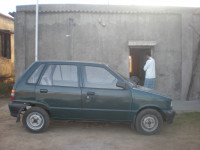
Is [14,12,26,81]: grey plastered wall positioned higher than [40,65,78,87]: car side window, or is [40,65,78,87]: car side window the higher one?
[14,12,26,81]: grey plastered wall

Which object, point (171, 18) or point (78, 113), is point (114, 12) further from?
point (78, 113)

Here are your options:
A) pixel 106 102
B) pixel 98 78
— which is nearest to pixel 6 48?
pixel 98 78

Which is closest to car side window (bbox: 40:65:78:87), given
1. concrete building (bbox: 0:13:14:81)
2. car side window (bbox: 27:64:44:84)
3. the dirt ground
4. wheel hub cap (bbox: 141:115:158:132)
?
car side window (bbox: 27:64:44:84)

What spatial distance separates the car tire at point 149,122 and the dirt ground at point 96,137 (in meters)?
0.14

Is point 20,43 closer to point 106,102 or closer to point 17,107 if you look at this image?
point 17,107

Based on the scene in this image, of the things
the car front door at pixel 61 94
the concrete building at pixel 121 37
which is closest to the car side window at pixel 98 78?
the car front door at pixel 61 94

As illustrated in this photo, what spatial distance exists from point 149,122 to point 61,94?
2.19m

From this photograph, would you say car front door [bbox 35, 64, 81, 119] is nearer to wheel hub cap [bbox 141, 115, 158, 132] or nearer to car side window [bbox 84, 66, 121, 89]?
car side window [bbox 84, 66, 121, 89]

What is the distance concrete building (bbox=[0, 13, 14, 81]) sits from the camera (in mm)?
14477

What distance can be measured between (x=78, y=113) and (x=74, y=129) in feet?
2.40

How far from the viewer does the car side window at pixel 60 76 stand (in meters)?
5.16

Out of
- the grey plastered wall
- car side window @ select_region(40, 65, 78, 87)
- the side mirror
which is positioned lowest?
the side mirror

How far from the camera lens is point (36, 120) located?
16.8ft

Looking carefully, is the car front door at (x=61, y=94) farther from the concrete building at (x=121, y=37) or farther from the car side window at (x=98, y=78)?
the concrete building at (x=121, y=37)
